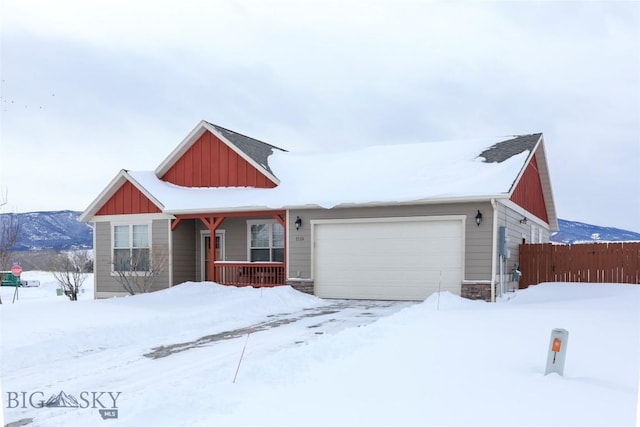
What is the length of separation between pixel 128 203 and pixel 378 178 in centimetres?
891

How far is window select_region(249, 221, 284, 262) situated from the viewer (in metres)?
18.1

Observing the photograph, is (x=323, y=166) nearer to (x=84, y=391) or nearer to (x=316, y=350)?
(x=316, y=350)

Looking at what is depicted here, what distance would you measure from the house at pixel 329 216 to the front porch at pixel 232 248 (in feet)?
0.16

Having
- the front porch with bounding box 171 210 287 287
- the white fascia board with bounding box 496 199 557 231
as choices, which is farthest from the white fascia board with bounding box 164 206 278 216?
the white fascia board with bounding box 496 199 557 231

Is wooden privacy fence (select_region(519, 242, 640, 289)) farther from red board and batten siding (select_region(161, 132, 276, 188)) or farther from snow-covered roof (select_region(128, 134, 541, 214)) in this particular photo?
red board and batten siding (select_region(161, 132, 276, 188))

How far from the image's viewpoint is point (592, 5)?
8258 mm

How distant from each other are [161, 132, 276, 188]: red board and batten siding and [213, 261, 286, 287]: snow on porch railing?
9.02 ft

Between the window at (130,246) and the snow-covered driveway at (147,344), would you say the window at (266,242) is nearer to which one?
the snow-covered driveway at (147,344)

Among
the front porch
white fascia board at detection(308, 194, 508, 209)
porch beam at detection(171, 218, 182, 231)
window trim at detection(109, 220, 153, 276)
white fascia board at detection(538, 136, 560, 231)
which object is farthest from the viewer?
white fascia board at detection(538, 136, 560, 231)

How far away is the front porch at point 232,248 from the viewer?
17.3 metres

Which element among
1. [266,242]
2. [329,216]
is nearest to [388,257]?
[329,216]

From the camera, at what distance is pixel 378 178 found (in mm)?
17078

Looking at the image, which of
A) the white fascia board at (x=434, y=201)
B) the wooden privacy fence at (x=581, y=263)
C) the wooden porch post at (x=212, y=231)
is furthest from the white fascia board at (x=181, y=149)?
the wooden privacy fence at (x=581, y=263)

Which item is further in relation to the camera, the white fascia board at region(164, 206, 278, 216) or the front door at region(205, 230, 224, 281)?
the front door at region(205, 230, 224, 281)
